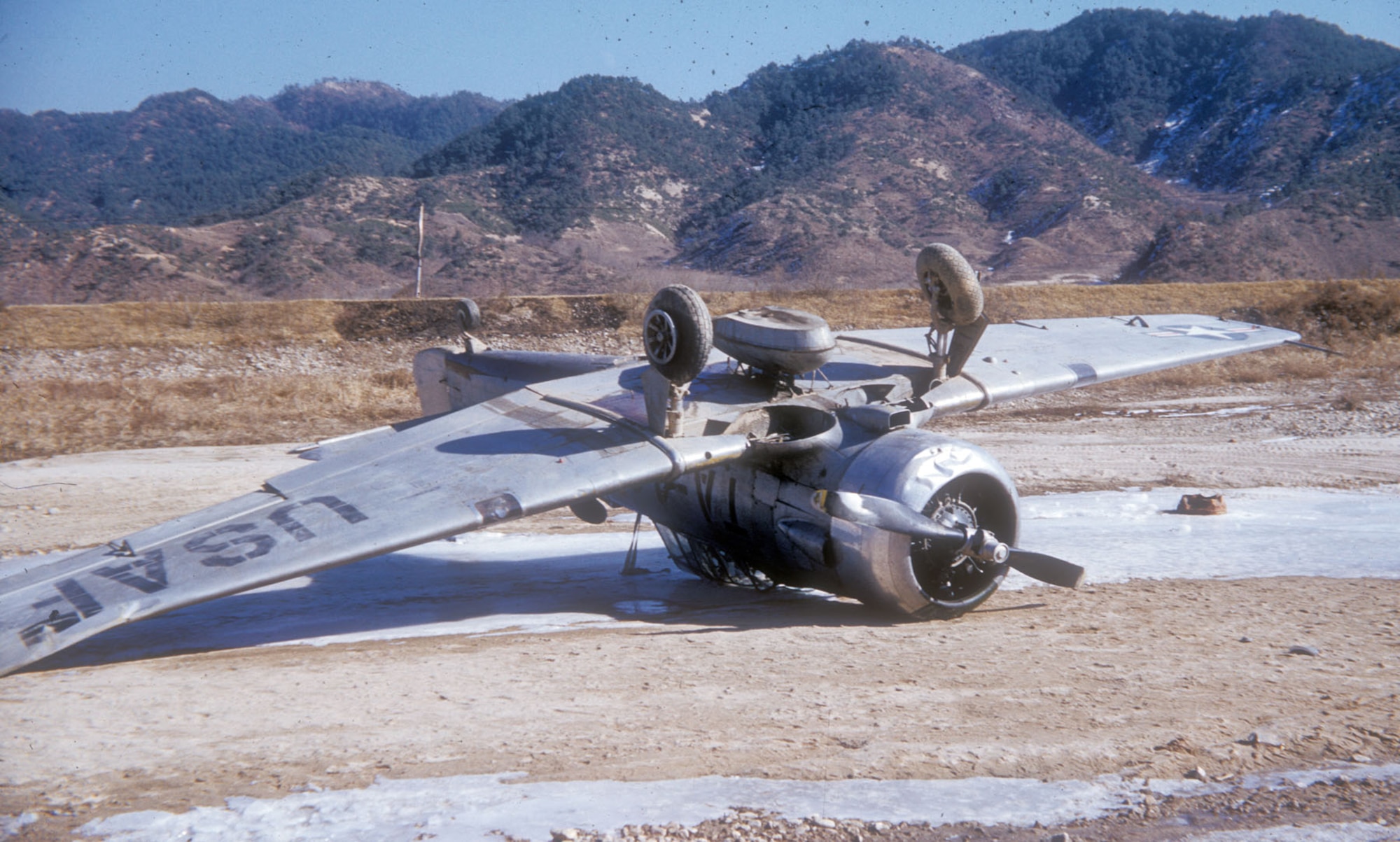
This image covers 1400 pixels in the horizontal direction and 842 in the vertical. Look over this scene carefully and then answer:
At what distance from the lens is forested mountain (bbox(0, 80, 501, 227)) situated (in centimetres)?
8379

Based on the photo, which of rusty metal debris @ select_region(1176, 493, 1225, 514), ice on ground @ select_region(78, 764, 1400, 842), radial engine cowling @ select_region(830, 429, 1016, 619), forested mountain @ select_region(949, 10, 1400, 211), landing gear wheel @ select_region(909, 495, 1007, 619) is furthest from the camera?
forested mountain @ select_region(949, 10, 1400, 211)

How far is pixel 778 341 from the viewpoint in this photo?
8898mm

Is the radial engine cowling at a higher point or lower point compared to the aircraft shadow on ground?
higher

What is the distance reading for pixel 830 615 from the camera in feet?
28.7

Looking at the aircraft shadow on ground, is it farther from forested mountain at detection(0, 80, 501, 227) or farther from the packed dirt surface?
forested mountain at detection(0, 80, 501, 227)

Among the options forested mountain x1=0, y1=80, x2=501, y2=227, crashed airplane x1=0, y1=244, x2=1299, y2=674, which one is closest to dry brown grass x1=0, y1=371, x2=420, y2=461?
crashed airplane x1=0, y1=244, x2=1299, y2=674

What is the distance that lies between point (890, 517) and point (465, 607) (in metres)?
4.72

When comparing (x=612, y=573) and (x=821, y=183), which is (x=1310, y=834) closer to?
(x=612, y=573)

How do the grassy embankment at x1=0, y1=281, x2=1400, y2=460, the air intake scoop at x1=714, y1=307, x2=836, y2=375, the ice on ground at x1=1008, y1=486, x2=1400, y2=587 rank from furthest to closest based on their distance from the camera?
the grassy embankment at x1=0, y1=281, x2=1400, y2=460
the ice on ground at x1=1008, y1=486, x2=1400, y2=587
the air intake scoop at x1=714, y1=307, x2=836, y2=375

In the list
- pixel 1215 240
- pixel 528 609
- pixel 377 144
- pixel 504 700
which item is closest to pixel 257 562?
pixel 504 700

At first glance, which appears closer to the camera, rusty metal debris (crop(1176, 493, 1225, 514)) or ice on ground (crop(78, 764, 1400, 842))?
ice on ground (crop(78, 764, 1400, 842))

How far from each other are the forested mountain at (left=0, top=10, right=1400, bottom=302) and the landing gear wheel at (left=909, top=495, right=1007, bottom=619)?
42.0m

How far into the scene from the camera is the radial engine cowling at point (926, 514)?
26.0ft

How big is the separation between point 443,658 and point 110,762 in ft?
8.22
